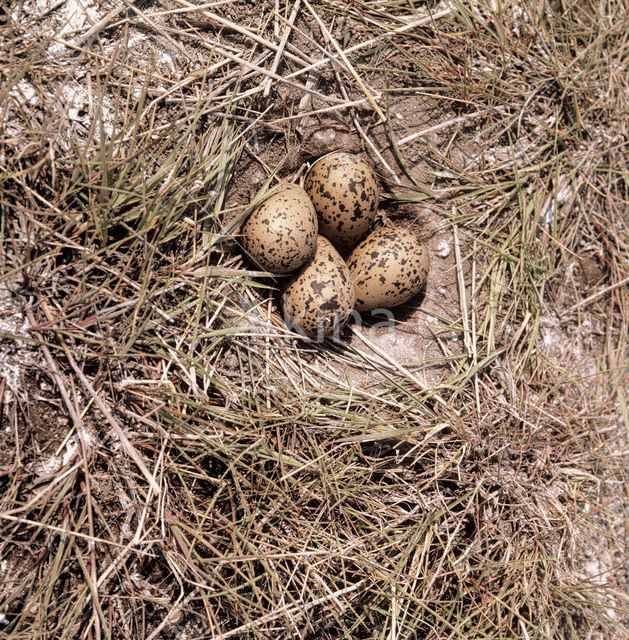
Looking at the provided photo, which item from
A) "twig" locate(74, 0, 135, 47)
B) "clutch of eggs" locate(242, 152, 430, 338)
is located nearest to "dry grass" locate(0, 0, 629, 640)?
"twig" locate(74, 0, 135, 47)

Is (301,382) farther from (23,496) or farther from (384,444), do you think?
(23,496)

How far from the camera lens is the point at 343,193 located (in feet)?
6.51

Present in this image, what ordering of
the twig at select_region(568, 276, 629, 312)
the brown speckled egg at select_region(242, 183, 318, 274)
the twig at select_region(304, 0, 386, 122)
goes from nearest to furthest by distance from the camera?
the brown speckled egg at select_region(242, 183, 318, 274) → the twig at select_region(304, 0, 386, 122) → the twig at select_region(568, 276, 629, 312)

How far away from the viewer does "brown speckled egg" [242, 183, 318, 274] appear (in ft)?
6.09

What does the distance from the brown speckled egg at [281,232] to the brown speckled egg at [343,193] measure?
0.09 metres

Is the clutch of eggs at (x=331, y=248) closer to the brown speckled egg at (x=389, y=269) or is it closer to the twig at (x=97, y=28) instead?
the brown speckled egg at (x=389, y=269)

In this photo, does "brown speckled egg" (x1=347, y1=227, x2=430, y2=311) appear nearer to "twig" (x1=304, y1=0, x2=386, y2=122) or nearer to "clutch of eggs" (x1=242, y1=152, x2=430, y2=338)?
"clutch of eggs" (x1=242, y1=152, x2=430, y2=338)

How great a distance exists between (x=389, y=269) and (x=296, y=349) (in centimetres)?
45

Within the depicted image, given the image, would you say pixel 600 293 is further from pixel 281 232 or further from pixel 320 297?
pixel 281 232

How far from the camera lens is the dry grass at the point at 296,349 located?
1.67 meters

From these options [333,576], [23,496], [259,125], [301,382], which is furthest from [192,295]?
[333,576]

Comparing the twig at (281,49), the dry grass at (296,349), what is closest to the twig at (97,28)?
the dry grass at (296,349)

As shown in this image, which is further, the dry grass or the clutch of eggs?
the clutch of eggs

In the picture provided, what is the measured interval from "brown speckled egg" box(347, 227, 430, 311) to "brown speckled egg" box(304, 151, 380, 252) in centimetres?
10
